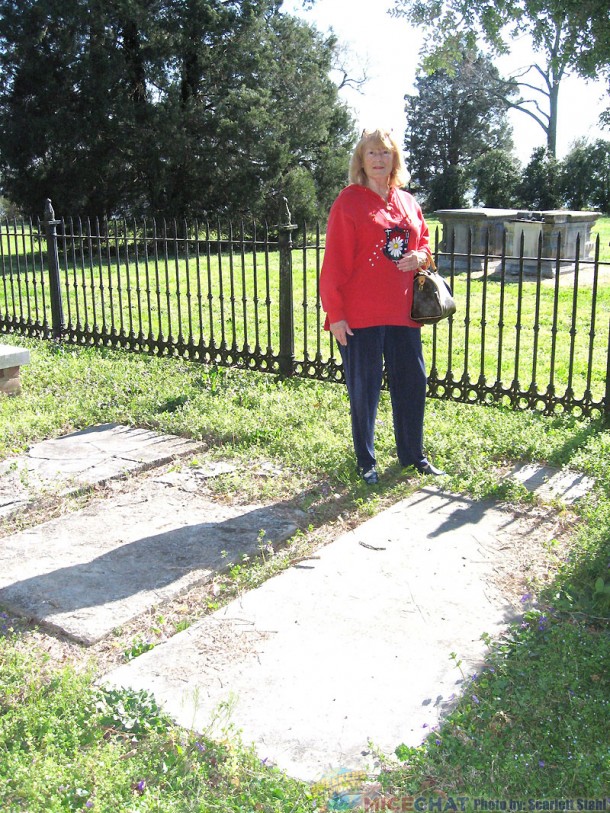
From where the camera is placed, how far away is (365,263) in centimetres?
454

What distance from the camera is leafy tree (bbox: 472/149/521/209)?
976 inches

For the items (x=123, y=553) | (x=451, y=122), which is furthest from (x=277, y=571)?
(x=451, y=122)

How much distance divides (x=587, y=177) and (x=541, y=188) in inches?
53.9

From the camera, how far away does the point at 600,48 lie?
355 centimetres

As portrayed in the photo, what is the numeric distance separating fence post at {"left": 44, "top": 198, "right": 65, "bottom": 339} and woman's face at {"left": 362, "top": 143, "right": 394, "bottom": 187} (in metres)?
4.92

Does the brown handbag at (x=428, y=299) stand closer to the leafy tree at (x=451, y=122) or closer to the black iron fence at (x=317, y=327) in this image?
the black iron fence at (x=317, y=327)

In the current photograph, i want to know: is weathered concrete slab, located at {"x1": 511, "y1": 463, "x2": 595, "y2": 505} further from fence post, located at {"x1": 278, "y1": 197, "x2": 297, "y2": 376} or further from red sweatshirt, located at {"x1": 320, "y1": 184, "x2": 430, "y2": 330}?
fence post, located at {"x1": 278, "y1": 197, "x2": 297, "y2": 376}

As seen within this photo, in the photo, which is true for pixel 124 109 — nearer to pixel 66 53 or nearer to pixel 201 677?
pixel 66 53

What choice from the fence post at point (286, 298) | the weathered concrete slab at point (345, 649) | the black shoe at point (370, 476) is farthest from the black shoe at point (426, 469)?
the fence post at point (286, 298)

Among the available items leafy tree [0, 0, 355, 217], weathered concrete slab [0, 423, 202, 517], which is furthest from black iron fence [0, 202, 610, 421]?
leafy tree [0, 0, 355, 217]

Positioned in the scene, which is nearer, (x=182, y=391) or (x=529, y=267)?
(x=182, y=391)

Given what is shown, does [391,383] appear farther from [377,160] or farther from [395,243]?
[377,160]

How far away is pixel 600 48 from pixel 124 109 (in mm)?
16131

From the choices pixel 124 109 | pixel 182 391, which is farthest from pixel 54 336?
pixel 124 109
